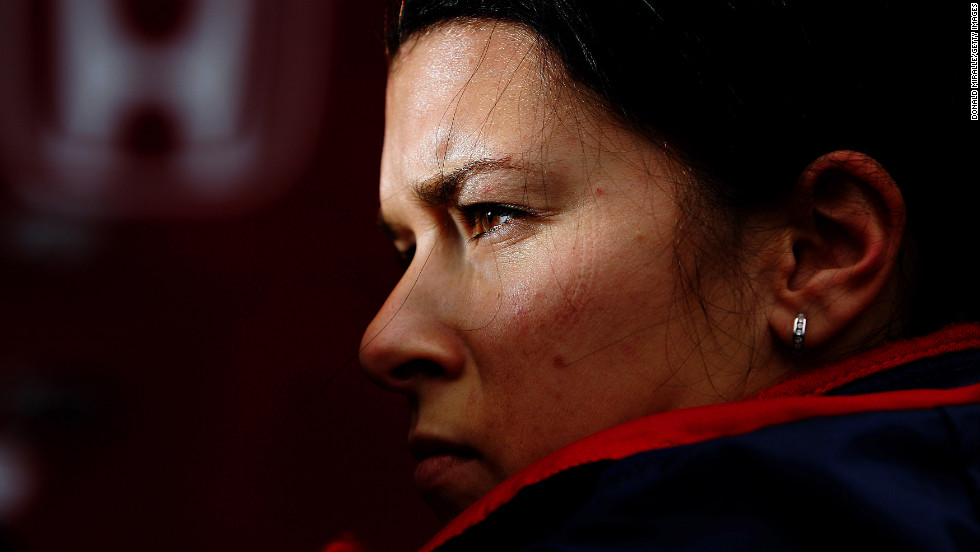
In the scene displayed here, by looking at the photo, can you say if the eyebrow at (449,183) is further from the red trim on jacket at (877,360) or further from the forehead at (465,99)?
the red trim on jacket at (877,360)

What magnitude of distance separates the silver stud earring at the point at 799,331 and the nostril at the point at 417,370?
0.30m

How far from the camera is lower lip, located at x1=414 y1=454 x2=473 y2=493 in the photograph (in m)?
0.73

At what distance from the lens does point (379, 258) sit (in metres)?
1.37

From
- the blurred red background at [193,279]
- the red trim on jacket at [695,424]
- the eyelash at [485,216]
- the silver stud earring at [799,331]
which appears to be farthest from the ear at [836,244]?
the blurred red background at [193,279]

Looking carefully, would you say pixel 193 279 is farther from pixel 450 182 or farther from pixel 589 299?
pixel 589 299

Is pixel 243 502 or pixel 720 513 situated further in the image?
pixel 243 502

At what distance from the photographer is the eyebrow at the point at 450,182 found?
2.31 ft

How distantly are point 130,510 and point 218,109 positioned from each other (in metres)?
0.60

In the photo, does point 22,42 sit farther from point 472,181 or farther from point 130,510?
point 472,181

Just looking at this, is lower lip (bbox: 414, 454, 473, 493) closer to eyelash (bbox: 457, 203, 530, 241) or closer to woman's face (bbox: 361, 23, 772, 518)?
woman's face (bbox: 361, 23, 772, 518)

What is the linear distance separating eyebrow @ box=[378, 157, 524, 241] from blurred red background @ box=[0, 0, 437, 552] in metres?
0.59

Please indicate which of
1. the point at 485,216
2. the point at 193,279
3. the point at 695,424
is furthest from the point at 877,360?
the point at 193,279

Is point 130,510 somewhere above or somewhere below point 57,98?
below

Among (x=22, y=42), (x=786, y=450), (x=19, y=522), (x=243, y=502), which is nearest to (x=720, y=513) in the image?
(x=786, y=450)
